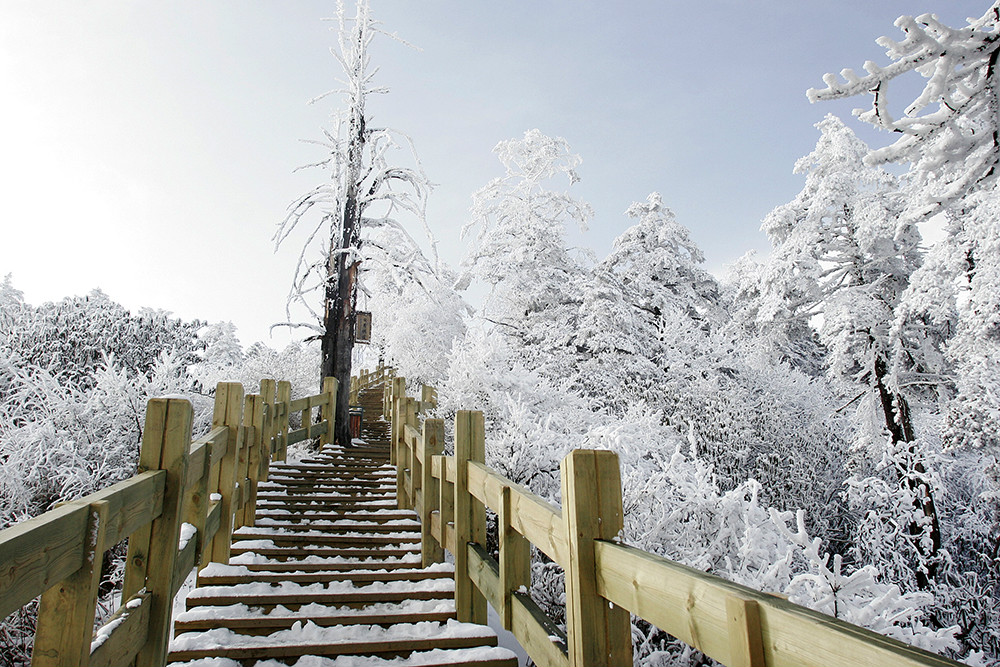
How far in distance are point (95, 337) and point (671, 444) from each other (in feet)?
56.5

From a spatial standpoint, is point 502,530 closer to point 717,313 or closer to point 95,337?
point 95,337

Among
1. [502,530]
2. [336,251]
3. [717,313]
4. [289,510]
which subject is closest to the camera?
[502,530]

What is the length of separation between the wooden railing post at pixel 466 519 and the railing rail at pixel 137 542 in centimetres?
176

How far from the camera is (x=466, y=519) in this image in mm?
3951

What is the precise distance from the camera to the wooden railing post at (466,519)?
392 centimetres

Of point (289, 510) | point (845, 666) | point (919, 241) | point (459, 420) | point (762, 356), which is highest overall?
point (919, 241)

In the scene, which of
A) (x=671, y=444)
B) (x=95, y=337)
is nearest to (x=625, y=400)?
(x=671, y=444)

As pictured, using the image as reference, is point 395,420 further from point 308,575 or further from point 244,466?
point 308,575

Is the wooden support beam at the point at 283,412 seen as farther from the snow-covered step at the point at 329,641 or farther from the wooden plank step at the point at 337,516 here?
the snow-covered step at the point at 329,641

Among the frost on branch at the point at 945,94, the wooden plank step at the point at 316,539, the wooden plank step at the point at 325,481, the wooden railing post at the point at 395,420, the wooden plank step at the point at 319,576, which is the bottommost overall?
the wooden plank step at the point at 319,576

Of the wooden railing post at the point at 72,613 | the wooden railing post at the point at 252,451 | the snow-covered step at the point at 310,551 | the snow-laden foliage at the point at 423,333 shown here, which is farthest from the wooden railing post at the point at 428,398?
the snow-laden foliage at the point at 423,333

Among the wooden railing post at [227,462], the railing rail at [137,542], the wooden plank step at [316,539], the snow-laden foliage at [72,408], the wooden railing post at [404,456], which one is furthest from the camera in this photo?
the snow-laden foliage at [72,408]

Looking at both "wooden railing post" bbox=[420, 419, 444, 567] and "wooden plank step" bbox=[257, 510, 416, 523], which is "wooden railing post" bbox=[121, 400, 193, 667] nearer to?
"wooden railing post" bbox=[420, 419, 444, 567]

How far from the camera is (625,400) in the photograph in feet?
48.4
